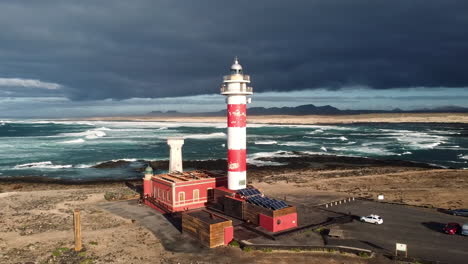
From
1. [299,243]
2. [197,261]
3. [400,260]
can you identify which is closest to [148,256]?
[197,261]

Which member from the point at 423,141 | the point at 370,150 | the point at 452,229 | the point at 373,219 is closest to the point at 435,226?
the point at 452,229

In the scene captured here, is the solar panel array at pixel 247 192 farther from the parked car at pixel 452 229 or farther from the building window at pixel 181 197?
the parked car at pixel 452 229

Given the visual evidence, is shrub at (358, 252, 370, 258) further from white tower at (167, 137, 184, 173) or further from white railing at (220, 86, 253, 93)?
white tower at (167, 137, 184, 173)

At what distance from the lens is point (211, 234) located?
68.9 ft

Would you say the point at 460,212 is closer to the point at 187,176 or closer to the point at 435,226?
the point at 435,226

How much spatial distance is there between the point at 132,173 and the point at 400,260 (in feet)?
135

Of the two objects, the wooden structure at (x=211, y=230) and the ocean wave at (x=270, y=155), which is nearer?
the wooden structure at (x=211, y=230)

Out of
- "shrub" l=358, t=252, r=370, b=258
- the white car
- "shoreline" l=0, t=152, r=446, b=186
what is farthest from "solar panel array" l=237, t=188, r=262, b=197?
"shoreline" l=0, t=152, r=446, b=186

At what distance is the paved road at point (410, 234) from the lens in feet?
65.2

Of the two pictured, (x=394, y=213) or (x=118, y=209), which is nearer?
(x=394, y=213)

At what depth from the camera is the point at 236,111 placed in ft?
87.1

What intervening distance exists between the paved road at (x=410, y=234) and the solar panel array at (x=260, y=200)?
4028 mm

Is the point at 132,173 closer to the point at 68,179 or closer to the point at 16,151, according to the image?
the point at 68,179

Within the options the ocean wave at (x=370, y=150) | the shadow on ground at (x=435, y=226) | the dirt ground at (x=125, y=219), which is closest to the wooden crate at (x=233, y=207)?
the dirt ground at (x=125, y=219)
